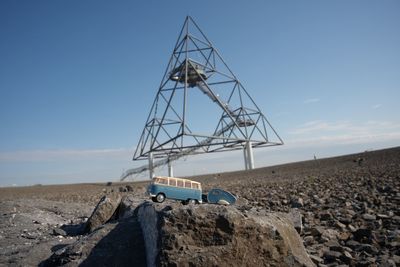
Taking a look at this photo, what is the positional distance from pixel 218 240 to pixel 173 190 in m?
1.81

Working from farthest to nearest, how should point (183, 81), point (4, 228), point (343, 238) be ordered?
point (183, 81)
point (4, 228)
point (343, 238)

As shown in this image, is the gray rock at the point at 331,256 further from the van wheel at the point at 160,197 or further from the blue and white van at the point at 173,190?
the van wheel at the point at 160,197

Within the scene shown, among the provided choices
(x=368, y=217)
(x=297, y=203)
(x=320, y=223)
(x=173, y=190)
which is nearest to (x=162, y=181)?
(x=173, y=190)

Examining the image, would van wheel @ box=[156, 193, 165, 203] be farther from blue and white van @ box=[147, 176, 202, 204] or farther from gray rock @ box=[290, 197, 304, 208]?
gray rock @ box=[290, 197, 304, 208]

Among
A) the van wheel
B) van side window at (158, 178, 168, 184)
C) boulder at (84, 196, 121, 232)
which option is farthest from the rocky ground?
van side window at (158, 178, 168, 184)

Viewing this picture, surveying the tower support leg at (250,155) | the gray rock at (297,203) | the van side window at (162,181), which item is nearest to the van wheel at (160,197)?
the van side window at (162,181)

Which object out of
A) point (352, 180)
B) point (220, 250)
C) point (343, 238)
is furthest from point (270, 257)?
point (352, 180)

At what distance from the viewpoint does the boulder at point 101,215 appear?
5.77 m

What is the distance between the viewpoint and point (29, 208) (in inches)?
379

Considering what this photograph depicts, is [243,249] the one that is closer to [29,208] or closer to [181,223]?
[181,223]

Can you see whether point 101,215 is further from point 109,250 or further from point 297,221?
point 297,221

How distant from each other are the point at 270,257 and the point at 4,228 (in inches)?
243

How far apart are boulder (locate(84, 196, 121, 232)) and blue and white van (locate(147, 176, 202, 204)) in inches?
62.9

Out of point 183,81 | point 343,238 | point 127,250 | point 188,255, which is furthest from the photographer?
point 183,81
